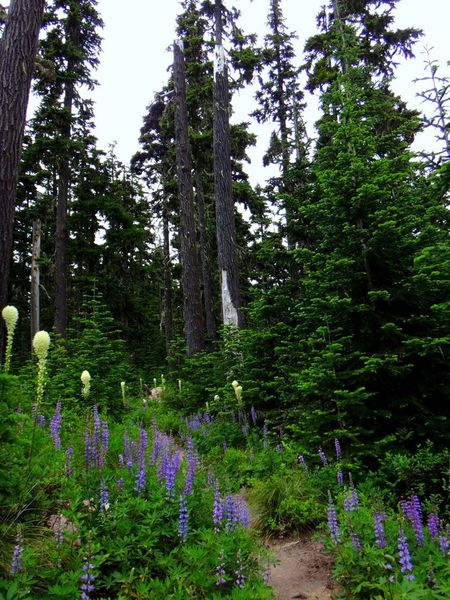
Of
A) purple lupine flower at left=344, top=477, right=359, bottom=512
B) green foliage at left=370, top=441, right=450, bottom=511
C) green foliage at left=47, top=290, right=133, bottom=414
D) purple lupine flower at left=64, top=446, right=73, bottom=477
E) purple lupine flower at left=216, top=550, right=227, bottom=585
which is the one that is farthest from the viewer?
green foliage at left=47, top=290, right=133, bottom=414

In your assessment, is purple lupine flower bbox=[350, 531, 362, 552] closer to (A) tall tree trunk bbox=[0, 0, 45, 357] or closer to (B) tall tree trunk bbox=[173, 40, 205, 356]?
(A) tall tree trunk bbox=[0, 0, 45, 357]

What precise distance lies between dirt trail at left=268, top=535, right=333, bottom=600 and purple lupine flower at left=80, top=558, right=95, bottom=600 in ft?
4.58

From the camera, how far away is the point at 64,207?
16.6 meters

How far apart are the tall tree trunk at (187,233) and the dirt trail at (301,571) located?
856 cm

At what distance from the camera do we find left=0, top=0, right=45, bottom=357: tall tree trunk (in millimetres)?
5484

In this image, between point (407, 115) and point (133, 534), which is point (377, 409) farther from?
point (407, 115)

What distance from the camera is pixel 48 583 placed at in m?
2.57

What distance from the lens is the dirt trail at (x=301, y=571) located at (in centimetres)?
333

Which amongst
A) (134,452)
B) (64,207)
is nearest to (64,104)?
(64,207)

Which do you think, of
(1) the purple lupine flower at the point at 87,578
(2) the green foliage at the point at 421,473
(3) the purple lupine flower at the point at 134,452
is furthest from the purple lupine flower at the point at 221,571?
(2) the green foliage at the point at 421,473

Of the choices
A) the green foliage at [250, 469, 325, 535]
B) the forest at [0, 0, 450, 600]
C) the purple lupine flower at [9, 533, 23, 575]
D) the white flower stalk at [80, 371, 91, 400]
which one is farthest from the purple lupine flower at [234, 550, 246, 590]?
the white flower stalk at [80, 371, 91, 400]

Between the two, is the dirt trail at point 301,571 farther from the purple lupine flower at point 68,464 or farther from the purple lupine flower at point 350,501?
the purple lupine flower at point 68,464

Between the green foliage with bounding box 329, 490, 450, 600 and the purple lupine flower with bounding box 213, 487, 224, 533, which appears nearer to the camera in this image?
the green foliage with bounding box 329, 490, 450, 600

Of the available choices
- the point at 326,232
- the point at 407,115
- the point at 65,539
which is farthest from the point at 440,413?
the point at 407,115
